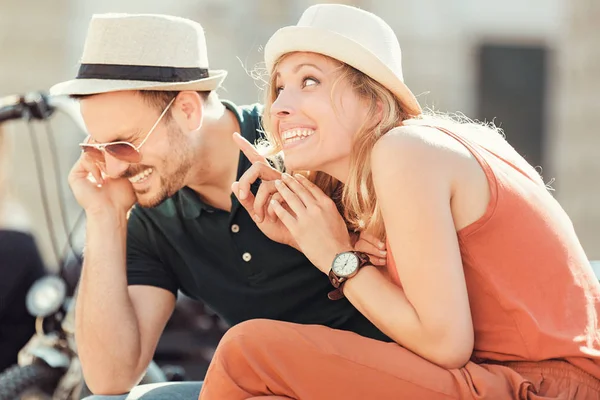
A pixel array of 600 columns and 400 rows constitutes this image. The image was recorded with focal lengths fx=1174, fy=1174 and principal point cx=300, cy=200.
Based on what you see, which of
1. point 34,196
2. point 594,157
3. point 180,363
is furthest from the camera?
point 594,157

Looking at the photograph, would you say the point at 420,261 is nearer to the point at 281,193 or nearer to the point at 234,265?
the point at 281,193

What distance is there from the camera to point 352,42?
2.96 metres

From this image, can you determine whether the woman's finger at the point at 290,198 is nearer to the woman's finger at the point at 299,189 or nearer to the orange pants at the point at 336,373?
the woman's finger at the point at 299,189

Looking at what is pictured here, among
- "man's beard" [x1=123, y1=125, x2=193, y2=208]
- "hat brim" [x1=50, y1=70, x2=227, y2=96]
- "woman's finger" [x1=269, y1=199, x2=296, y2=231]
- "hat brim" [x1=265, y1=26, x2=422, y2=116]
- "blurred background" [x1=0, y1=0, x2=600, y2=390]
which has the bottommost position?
"blurred background" [x1=0, y1=0, x2=600, y2=390]

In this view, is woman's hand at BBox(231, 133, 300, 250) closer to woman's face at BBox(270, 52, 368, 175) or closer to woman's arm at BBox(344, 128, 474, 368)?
woman's face at BBox(270, 52, 368, 175)

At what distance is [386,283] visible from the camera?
277cm

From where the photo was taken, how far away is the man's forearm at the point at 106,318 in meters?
3.65

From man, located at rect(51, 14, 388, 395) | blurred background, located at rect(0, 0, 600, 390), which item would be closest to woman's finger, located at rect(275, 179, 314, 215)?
man, located at rect(51, 14, 388, 395)

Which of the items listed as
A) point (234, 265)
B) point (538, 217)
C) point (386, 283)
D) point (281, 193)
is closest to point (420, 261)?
point (386, 283)

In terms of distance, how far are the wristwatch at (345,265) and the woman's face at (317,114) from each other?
0.28 m

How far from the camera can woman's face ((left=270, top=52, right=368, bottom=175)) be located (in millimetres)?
2967

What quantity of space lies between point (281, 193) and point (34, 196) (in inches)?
307

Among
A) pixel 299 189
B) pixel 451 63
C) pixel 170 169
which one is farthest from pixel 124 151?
pixel 451 63

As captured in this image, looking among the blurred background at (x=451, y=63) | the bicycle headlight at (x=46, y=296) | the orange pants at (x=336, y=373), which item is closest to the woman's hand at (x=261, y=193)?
the orange pants at (x=336, y=373)
